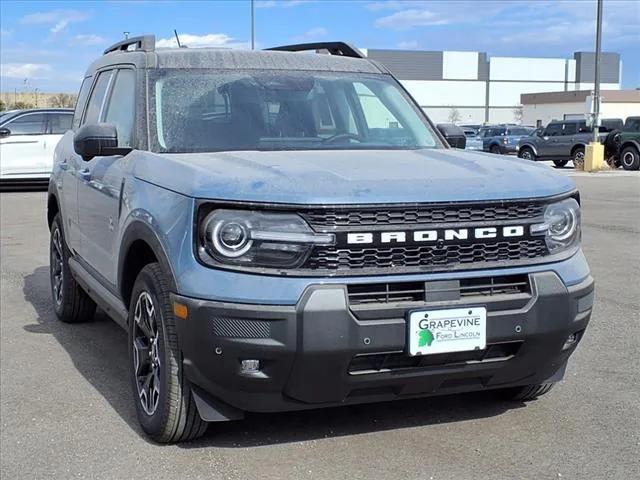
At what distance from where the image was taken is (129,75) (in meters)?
5.00

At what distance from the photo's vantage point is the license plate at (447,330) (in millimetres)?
3418

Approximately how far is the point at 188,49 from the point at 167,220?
1.74 m

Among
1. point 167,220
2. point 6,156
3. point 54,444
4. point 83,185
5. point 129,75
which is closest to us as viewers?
point 167,220

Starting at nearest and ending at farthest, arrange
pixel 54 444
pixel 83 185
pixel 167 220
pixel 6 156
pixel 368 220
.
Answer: pixel 368 220 → pixel 167 220 → pixel 54 444 → pixel 83 185 → pixel 6 156

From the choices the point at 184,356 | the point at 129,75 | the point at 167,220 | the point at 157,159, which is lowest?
the point at 184,356

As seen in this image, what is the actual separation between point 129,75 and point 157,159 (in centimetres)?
115

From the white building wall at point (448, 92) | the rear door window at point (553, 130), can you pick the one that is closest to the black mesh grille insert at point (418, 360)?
the rear door window at point (553, 130)

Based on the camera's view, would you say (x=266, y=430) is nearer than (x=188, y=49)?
Yes

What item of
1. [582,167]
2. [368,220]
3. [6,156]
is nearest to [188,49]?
[368,220]

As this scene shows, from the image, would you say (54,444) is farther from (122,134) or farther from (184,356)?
(122,134)

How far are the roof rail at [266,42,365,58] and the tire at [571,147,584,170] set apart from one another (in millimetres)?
22321

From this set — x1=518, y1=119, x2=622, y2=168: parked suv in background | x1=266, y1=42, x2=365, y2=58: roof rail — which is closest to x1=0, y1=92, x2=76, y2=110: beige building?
x1=518, y1=119, x2=622, y2=168: parked suv in background

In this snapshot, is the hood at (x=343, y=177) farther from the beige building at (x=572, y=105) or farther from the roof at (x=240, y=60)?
the beige building at (x=572, y=105)

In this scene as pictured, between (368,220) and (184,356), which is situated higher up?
(368,220)
